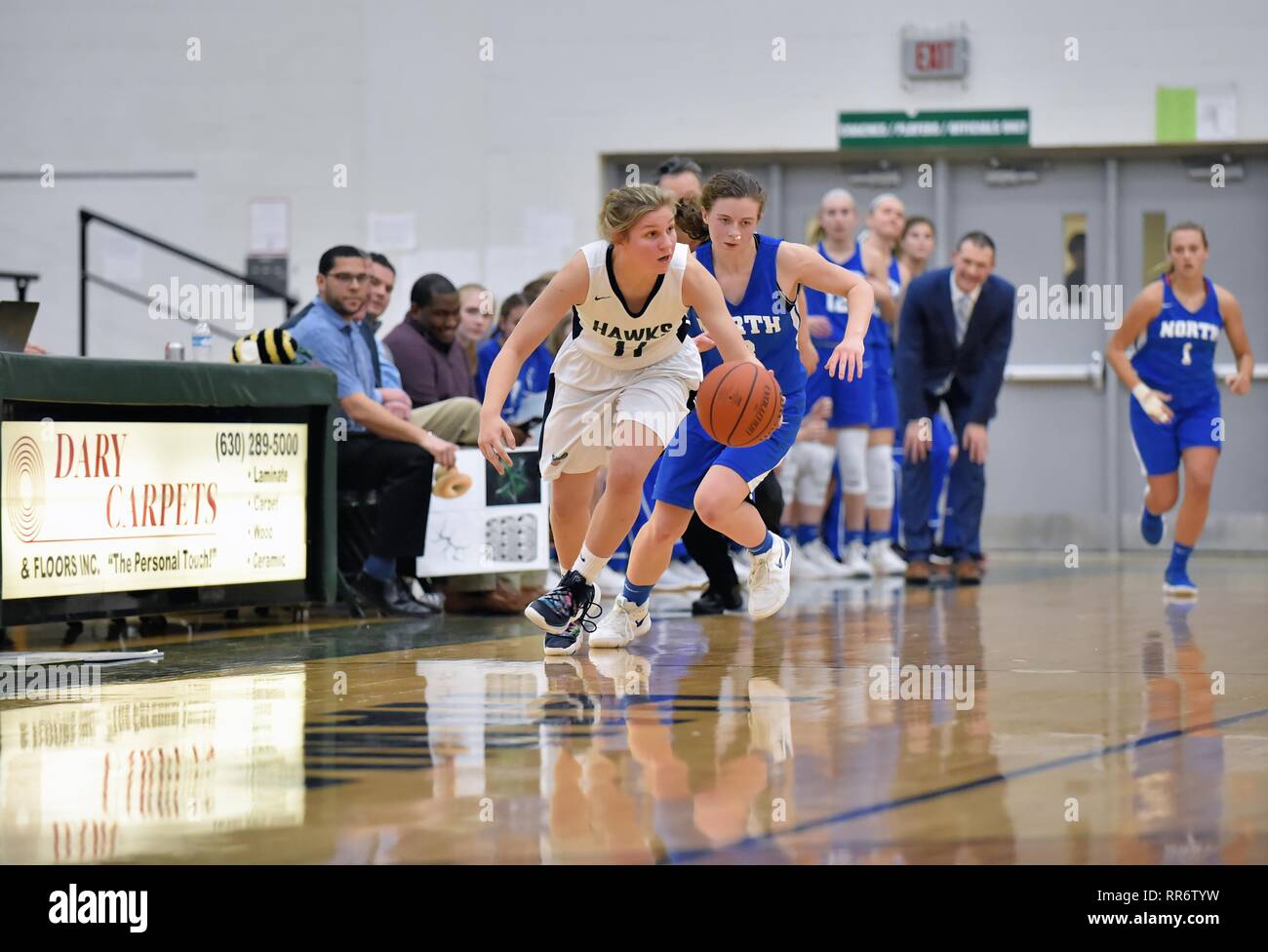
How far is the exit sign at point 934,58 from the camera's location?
13453 mm

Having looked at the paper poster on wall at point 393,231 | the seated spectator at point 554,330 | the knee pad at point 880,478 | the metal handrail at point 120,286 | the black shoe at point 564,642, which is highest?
the paper poster on wall at point 393,231

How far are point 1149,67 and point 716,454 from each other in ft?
28.1

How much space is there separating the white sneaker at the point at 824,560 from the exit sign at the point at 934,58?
479 cm

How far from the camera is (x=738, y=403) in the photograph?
562cm

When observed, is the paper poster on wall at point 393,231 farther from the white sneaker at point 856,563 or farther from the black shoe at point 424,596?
the black shoe at point 424,596

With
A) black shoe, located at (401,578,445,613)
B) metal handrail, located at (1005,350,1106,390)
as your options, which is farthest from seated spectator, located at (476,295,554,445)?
metal handrail, located at (1005,350,1106,390)

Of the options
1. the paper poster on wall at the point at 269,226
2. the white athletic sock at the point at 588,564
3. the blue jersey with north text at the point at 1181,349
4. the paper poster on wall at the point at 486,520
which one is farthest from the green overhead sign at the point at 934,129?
the white athletic sock at the point at 588,564

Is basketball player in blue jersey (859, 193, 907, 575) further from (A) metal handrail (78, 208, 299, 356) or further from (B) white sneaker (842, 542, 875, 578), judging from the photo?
(A) metal handrail (78, 208, 299, 356)

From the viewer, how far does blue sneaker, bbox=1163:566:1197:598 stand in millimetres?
8695

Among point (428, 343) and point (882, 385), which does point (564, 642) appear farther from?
point (882, 385)

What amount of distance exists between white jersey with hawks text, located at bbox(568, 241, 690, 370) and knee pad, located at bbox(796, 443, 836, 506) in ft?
14.2

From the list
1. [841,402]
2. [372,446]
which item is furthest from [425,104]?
[372,446]

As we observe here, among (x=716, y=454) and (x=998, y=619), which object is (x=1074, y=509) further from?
(x=716, y=454)
